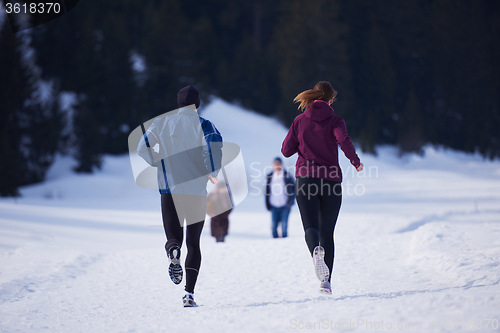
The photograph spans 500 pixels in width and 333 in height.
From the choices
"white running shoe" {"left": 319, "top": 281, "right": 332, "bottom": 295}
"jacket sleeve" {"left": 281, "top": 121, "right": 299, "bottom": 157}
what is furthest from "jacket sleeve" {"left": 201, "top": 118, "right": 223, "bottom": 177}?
"white running shoe" {"left": 319, "top": 281, "right": 332, "bottom": 295}

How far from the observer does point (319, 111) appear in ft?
12.4

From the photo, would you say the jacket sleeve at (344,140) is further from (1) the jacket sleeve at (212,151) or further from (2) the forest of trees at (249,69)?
(2) the forest of trees at (249,69)

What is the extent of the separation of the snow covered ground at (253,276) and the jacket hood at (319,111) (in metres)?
1.44

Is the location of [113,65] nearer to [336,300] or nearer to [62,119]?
[62,119]

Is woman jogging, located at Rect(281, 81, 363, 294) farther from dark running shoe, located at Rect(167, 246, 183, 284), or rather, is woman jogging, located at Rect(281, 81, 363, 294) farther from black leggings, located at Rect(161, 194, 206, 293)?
dark running shoe, located at Rect(167, 246, 183, 284)

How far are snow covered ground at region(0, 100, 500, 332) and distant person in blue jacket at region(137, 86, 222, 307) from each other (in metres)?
0.60

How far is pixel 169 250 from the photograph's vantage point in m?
3.56

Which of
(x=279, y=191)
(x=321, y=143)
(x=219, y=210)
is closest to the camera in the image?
(x=321, y=143)

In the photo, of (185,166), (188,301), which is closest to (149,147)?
(185,166)

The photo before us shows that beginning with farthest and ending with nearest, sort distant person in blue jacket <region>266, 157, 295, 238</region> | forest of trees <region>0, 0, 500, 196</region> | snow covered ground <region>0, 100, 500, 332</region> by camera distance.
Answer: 1. forest of trees <region>0, 0, 500, 196</region>
2. distant person in blue jacket <region>266, 157, 295, 238</region>
3. snow covered ground <region>0, 100, 500, 332</region>

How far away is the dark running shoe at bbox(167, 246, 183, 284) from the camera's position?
3.52m

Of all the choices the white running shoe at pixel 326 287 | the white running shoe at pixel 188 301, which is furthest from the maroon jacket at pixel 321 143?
the white running shoe at pixel 188 301

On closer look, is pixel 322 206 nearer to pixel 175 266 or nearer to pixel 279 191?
pixel 175 266

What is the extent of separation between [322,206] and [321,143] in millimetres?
513
